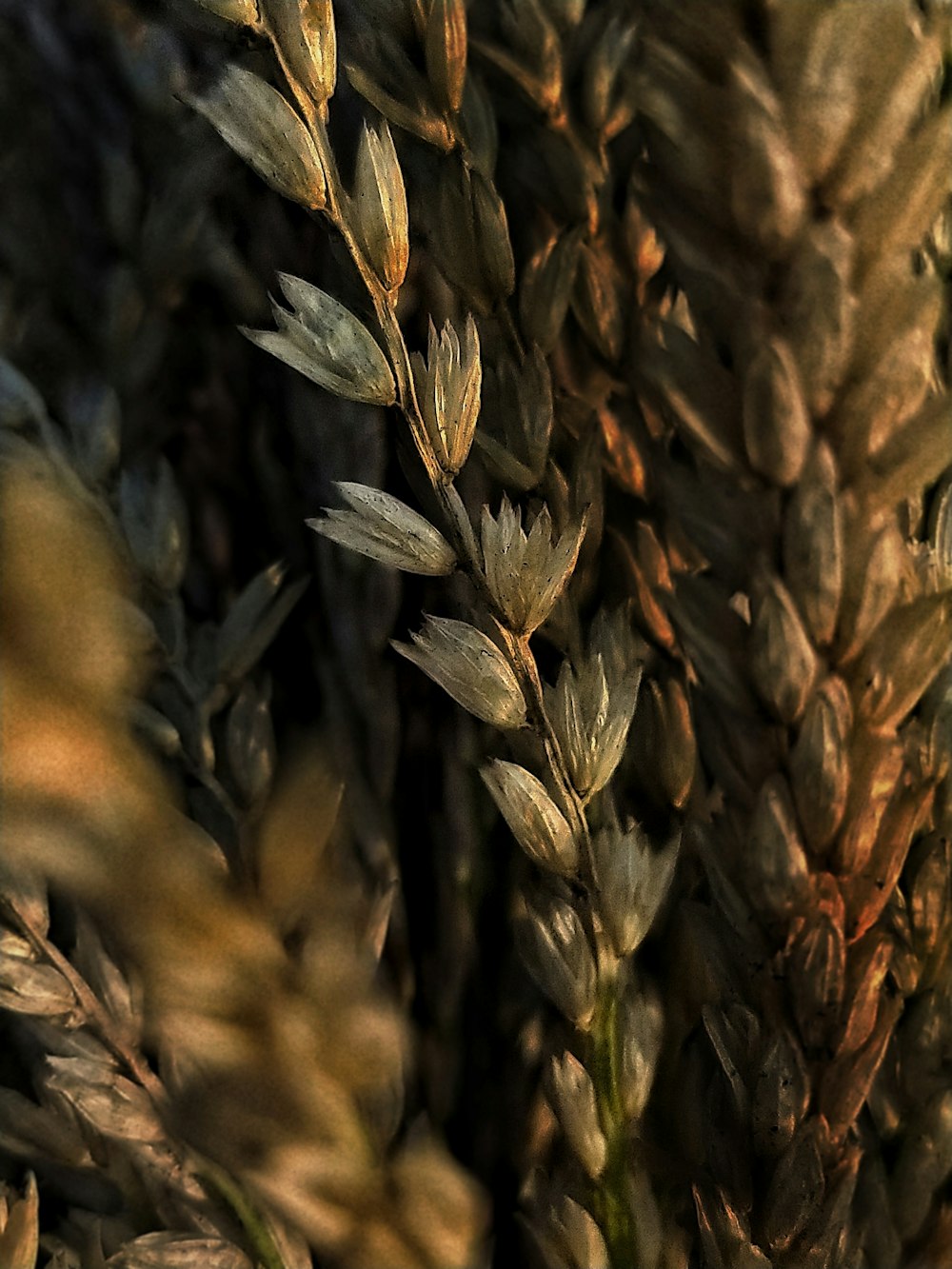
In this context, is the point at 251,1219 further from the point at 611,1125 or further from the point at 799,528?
the point at 799,528

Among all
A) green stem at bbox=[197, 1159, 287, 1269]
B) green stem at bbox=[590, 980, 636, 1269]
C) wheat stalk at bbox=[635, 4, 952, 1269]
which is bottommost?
green stem at bbox=[197, 1159, 287, 1269]

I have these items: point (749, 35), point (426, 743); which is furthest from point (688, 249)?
point (426, 743)

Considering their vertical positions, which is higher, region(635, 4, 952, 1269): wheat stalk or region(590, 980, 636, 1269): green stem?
region(635, 4, 952, 1269): wheat stalk

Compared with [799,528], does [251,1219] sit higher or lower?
lower

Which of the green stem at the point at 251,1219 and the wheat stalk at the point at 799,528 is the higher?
the wheat stalk at the point at 799,528

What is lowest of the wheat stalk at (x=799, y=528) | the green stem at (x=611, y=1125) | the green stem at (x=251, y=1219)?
the green stem at (x=251, y=1219)

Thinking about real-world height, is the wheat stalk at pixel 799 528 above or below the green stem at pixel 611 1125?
above

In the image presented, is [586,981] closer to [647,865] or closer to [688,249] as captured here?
[647,865]

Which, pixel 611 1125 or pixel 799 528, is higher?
pixel 799 528

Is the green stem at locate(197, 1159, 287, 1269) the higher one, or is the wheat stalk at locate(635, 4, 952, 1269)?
the wheat stalk at locate(635, 4, 952, 1269)

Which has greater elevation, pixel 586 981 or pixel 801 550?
pixel 801 550

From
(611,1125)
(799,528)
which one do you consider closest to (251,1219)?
(611,1125)
